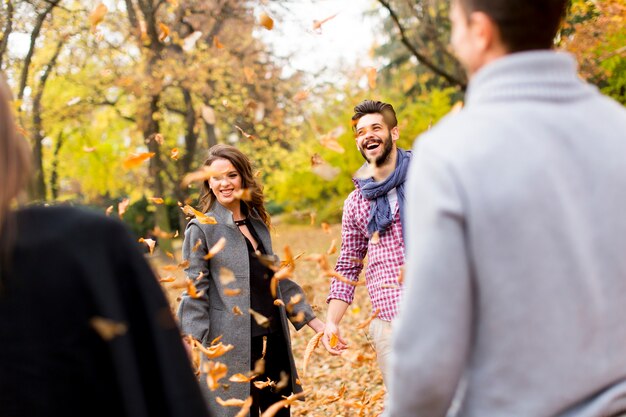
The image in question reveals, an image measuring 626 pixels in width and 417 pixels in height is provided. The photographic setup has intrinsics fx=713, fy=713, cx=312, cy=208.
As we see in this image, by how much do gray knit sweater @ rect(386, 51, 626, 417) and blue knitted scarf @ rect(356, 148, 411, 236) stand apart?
99.5 inches

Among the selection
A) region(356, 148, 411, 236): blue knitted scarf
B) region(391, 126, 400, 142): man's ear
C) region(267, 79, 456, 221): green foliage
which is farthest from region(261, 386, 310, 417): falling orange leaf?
region(267, 79, 456, 221): green foliage

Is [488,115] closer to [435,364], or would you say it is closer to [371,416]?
[435,364]

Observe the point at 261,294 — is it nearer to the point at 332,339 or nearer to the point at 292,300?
the point at 292,300

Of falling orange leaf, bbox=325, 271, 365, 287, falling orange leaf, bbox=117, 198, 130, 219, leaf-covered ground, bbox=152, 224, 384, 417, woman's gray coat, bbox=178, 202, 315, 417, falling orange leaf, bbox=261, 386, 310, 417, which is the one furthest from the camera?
leaf-covered ground, bbox=152, 224, 384, 417

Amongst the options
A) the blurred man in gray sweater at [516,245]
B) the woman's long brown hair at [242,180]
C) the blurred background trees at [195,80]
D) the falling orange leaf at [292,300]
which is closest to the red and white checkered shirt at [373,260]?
the falling orange leaf at [292,300]

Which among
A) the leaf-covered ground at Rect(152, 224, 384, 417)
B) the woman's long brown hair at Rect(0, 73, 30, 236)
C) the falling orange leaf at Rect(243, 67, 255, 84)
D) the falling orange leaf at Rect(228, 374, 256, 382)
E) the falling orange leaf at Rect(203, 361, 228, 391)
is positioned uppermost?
the falling orange leaf at Rect(243, 67, 255, 84)

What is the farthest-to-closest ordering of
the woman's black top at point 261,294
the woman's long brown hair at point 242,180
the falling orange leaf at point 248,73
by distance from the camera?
the falling orange leaf at point 248,73
the woman's long brown hair at point 242,180
the woman's black top at point 261,294

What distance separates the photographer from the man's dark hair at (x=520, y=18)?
1.57 m

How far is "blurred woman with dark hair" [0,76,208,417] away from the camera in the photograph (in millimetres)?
1527

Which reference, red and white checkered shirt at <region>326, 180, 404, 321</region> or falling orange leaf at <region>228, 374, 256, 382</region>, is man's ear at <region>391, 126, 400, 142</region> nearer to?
red and white checkered shirt at <region>326, 180, 404, 321</region>

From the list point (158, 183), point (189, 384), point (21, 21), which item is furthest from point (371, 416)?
point (158, 183)

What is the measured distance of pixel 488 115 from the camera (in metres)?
1.52

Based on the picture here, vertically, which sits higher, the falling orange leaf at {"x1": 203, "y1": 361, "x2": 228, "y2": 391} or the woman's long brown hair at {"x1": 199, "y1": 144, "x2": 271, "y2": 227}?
the woman's long brown hair at {"x1": 199, "y1": 144, "x2": 271, "y2": 227}

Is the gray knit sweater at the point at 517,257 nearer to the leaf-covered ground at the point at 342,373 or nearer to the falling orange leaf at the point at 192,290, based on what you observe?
the leaf-covered ground at the point at 342,373
